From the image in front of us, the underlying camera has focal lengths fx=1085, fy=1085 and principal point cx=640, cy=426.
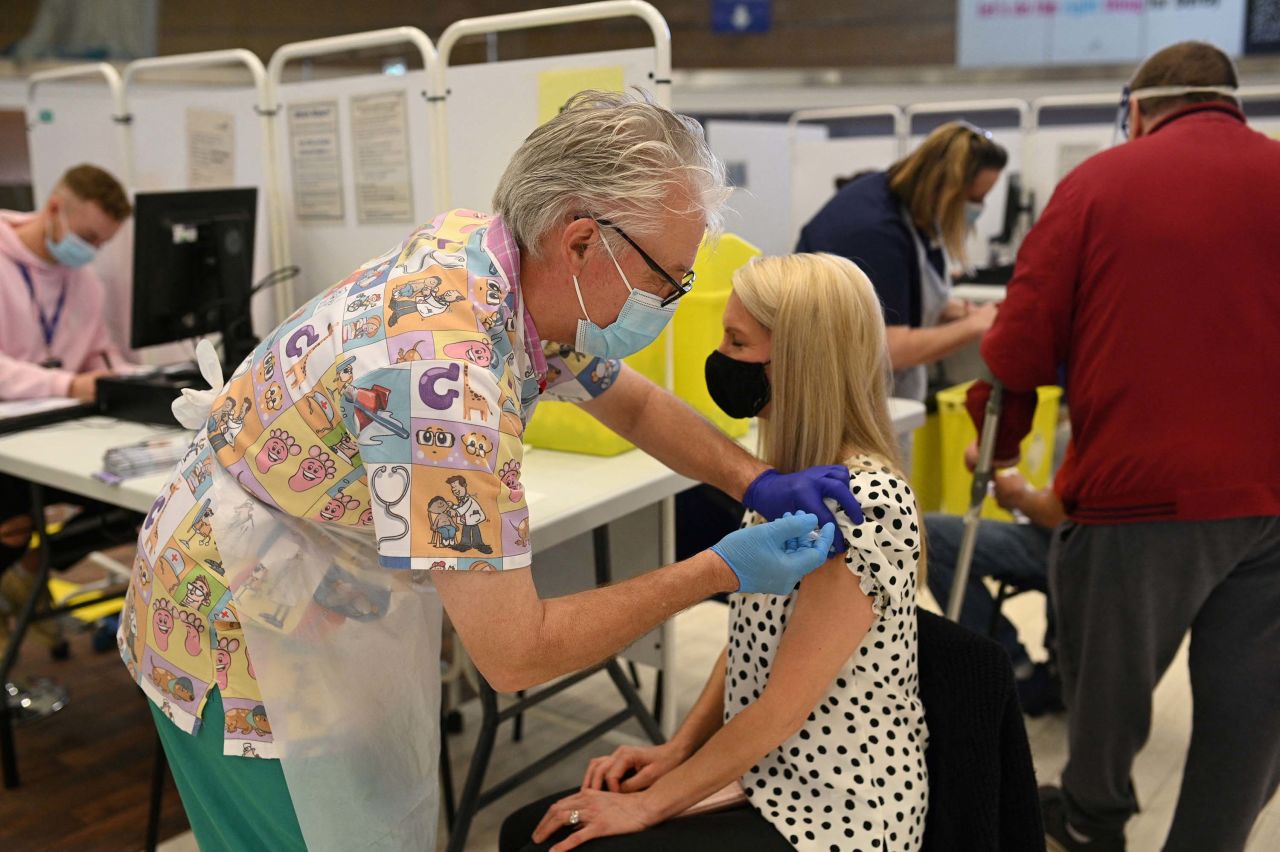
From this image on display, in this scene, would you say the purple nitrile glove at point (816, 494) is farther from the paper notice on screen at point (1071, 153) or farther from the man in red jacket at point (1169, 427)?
the paper notice on screen at point (1071, 153)

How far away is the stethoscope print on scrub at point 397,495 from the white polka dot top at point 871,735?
1.75 feet

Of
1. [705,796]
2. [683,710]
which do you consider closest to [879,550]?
[705,796]

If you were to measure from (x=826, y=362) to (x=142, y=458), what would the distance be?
1.45 m

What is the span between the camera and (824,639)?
4.22ft

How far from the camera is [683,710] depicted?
2807mm

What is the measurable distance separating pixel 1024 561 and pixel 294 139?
215cm

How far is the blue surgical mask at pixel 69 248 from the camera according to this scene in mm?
3021

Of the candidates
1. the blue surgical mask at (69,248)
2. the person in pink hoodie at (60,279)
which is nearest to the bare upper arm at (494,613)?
the person in pink hoodie at (60,279)

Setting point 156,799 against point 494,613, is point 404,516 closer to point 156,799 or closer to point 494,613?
point 494,613

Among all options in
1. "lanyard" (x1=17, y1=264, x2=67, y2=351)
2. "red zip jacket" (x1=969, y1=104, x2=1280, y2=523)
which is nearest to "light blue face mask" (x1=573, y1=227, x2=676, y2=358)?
"red zip jacket" (x1=969, y1=104, x2=1280, y2=523)

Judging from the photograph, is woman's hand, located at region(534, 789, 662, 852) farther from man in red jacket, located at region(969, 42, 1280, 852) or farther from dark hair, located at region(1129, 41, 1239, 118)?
dark hair, located at region(1129, 41, 1239, 118)

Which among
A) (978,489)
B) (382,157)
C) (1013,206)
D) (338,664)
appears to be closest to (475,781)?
(338,664)

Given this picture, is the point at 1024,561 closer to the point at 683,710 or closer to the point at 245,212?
the point at 683,710

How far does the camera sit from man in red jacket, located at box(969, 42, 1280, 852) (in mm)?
1705
